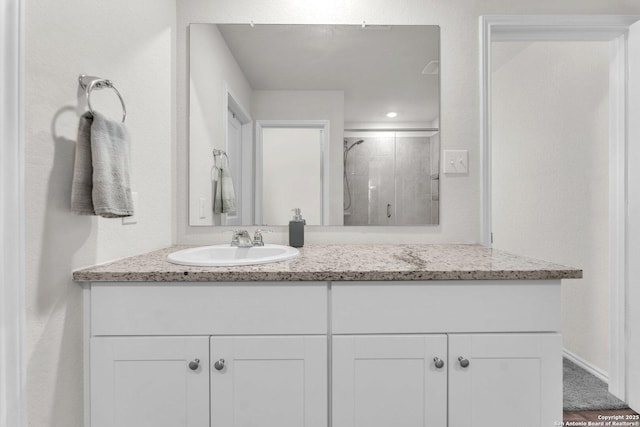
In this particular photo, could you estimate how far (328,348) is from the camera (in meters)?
1.06

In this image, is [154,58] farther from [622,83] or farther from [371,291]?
[622,83]

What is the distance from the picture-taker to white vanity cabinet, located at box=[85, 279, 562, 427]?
1037 mm

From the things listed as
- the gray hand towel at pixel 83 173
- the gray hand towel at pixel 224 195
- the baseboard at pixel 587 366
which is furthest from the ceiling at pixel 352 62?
the baseboard at pixel 587 366

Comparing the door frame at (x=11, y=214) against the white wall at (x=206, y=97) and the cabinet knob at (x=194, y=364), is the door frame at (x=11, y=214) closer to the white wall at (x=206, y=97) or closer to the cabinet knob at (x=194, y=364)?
the cabinet knob at (x=194, y=364)

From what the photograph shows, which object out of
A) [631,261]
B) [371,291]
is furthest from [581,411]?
[371,291]

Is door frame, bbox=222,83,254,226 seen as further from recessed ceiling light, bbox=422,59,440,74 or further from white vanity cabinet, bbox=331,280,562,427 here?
recessed ceiling light, bbox=422,59,440,74

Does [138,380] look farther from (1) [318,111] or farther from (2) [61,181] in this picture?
(1) [318,111]

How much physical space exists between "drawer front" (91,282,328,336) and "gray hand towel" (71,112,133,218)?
0.25m

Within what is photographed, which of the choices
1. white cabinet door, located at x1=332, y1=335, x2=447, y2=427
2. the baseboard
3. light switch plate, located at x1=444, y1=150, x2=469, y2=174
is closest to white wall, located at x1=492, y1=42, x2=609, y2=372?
the baseboard

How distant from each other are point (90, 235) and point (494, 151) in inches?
117

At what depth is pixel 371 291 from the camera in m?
1.05

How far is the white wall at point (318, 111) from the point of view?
1.66 m

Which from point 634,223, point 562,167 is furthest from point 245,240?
point 562,167

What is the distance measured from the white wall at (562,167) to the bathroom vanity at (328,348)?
1.35 metres
